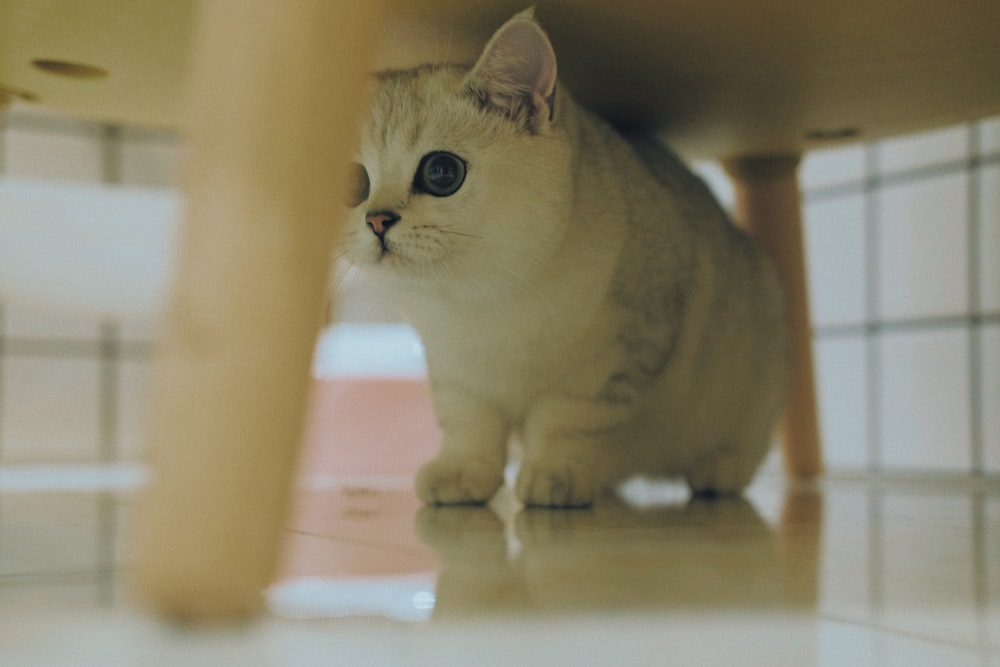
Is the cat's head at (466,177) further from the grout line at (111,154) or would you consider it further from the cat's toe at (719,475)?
the grout line at (111,154)

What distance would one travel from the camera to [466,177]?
116 cm

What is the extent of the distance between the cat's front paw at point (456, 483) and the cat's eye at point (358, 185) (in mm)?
328

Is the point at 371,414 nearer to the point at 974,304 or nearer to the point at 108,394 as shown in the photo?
the point at 108,394

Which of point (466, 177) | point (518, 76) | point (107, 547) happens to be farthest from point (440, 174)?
point (107, 547)

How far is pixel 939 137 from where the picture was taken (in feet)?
6.58

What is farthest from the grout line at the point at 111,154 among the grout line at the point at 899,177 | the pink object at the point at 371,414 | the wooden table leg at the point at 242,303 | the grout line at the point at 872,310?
the wooden table leg at the point at 242,303

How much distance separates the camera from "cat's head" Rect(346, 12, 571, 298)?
1.12 m

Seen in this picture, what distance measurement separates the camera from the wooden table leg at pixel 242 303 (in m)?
0.51

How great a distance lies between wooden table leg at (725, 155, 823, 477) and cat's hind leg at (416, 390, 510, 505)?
741mm

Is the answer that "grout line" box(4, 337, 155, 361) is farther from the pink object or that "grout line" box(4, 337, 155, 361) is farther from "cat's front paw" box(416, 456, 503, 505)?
"cat's front paw" box(416, 456, 503, 505)

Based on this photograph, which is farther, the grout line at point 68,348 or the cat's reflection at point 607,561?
the grout line at point 68,348

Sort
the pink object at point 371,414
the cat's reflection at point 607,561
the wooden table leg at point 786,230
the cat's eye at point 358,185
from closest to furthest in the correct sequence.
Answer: the cat's reflection at point 607,561 < the cat's eye at point 358,185 < the wooden table leg at point 786,230 < the pink object at point 371,414

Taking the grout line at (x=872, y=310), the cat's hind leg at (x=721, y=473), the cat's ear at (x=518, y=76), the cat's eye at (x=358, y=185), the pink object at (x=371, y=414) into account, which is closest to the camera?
the cat's ear at (x=518, y=76)

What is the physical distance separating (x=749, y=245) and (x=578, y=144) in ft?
1.51
